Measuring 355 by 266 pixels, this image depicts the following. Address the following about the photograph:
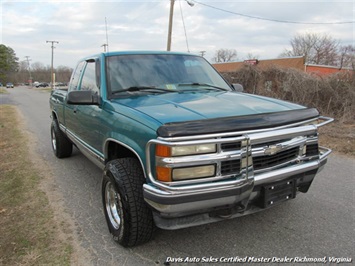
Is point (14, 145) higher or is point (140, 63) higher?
point (140, 63)

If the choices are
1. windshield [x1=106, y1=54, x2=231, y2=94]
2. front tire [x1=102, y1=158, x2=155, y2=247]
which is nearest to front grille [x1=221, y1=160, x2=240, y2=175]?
front tire [x1=102, y1=158, x2=155, y2=247]

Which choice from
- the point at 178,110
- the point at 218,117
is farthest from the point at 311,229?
the point at 178,110

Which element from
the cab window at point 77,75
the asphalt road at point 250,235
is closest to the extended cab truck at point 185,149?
the asphalt road at point 250,235

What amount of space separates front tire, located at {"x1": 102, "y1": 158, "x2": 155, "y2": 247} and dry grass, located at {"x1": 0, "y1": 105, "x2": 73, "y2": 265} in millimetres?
556

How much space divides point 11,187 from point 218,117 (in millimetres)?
3468

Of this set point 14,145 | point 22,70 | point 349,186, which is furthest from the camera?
point 22,70

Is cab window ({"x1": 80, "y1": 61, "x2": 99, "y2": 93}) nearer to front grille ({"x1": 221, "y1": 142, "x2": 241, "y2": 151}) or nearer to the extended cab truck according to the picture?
the extended cab truck

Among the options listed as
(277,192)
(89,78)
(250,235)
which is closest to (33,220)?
(89,78)

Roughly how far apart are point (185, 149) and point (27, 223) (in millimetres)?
2180

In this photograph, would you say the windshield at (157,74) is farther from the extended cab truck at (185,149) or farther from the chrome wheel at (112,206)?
the chrome wheel at (112,206)

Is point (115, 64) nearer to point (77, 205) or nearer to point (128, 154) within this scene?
point (128, 154)

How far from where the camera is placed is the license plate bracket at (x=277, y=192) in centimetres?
263

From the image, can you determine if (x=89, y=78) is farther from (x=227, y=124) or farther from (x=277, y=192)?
(x=277, y=192)

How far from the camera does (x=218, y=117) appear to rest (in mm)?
2516
